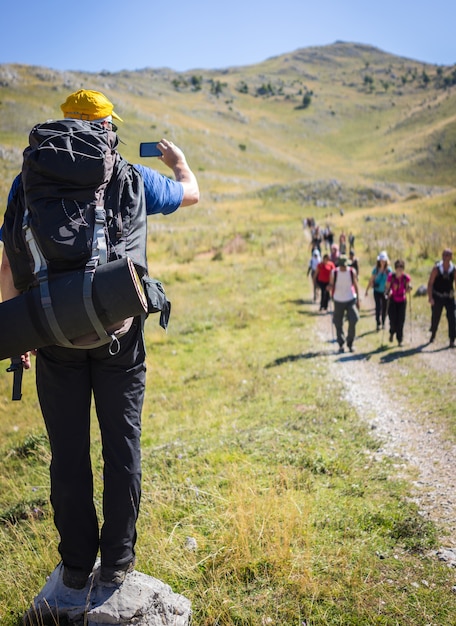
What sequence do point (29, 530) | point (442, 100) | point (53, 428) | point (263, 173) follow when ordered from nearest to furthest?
1. point (53, 428)
2. point (29, 530)
3. point (263, 173)
4. point (442, 100)

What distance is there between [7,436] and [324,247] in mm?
25230

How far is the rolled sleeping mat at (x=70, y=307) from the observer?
2.21m

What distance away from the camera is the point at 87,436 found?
2633mm

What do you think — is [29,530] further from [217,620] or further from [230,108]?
[230,108]

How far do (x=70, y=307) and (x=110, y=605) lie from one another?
160 centimetres

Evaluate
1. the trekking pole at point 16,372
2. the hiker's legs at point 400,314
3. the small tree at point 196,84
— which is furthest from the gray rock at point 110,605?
the small tree at point 196,84

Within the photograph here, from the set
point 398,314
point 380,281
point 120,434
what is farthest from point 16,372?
point 380,281

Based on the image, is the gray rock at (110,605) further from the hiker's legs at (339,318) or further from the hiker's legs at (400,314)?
the hiker's legs at (400,314)

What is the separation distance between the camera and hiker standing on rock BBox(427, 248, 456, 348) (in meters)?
11.1

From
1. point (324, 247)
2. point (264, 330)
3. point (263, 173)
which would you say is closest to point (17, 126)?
point (263, 173)

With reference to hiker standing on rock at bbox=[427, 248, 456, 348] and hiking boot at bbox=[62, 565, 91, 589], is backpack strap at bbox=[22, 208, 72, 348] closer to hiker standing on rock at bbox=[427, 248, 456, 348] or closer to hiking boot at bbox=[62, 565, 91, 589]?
hiking boot at bbox=[62, 565, 91, 589]

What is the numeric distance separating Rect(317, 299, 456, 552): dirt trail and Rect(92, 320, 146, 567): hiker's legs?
2349 mm

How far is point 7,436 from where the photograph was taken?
813cm

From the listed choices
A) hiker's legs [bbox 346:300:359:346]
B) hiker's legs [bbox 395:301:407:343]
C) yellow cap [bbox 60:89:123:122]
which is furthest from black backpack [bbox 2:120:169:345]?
hiker's legs [bbox 395:301:407:343]
